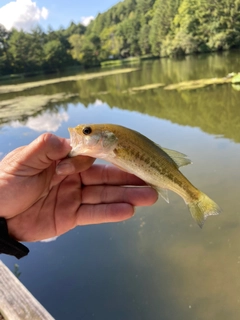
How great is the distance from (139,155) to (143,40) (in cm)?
9107

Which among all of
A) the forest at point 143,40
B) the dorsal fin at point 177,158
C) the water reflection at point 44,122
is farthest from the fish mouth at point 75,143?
the forest at point 143,40

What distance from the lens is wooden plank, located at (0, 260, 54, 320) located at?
2.88m

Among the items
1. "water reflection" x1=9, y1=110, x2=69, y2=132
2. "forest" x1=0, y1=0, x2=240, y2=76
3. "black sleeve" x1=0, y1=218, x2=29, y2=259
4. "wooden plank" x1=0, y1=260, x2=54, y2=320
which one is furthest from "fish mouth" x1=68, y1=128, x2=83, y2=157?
"forest" x1=0, y1=0, x2=240, y2=76

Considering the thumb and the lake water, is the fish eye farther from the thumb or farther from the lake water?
the lake water

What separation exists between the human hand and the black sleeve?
8cm

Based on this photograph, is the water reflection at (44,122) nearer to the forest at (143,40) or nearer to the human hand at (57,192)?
the human hand at (57,192)

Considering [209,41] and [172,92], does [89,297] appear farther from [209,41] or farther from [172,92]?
[209,41]

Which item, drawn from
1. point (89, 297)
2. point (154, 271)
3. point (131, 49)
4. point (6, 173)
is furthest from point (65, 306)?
point (131, 49)

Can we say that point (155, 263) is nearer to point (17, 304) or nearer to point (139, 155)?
point (17, 304)

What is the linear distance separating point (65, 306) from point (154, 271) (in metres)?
1.61

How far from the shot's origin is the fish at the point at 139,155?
7.04 feet

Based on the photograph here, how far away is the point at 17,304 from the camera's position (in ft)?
9.95

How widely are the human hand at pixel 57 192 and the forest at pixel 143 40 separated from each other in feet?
203

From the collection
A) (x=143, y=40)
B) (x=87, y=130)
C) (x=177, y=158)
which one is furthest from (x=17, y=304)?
(x=143, y=40)
